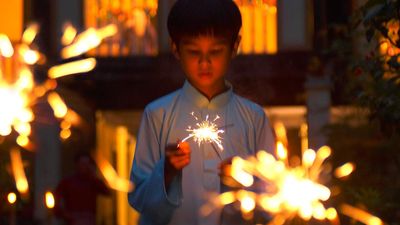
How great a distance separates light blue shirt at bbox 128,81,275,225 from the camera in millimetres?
5543

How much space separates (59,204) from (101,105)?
490 cm

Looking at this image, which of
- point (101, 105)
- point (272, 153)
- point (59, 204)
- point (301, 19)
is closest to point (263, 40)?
point (301, 19)

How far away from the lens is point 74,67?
61.9ft

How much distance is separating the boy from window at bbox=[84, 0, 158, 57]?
12.6m

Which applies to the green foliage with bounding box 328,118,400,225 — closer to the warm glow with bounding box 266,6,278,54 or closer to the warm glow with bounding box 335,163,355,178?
the warm glow with bounding box 335,163,355,178

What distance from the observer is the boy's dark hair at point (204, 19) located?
5.64m

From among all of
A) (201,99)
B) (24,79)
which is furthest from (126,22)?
(201,99)

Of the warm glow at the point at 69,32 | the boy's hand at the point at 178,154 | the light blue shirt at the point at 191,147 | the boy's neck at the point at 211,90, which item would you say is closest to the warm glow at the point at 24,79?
the light blue shirt at the point at 191,147

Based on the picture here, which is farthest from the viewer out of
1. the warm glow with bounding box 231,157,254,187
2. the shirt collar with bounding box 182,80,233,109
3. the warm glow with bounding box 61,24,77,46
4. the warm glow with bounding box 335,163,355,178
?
the warm glow with bounding box 61,24,77,46

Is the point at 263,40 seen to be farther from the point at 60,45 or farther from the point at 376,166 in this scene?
the point at 376,166

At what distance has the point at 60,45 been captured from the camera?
1842cm

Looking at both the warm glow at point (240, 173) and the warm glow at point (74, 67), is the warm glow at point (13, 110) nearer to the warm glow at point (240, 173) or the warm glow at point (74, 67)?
the warm glow at point (240, 173)

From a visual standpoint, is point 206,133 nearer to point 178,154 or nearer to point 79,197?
point 178,154

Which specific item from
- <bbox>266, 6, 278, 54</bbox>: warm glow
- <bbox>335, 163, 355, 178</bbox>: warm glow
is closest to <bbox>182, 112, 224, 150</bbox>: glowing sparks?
<bbox>335, 163, 355, 178</bbox>: warm glow
